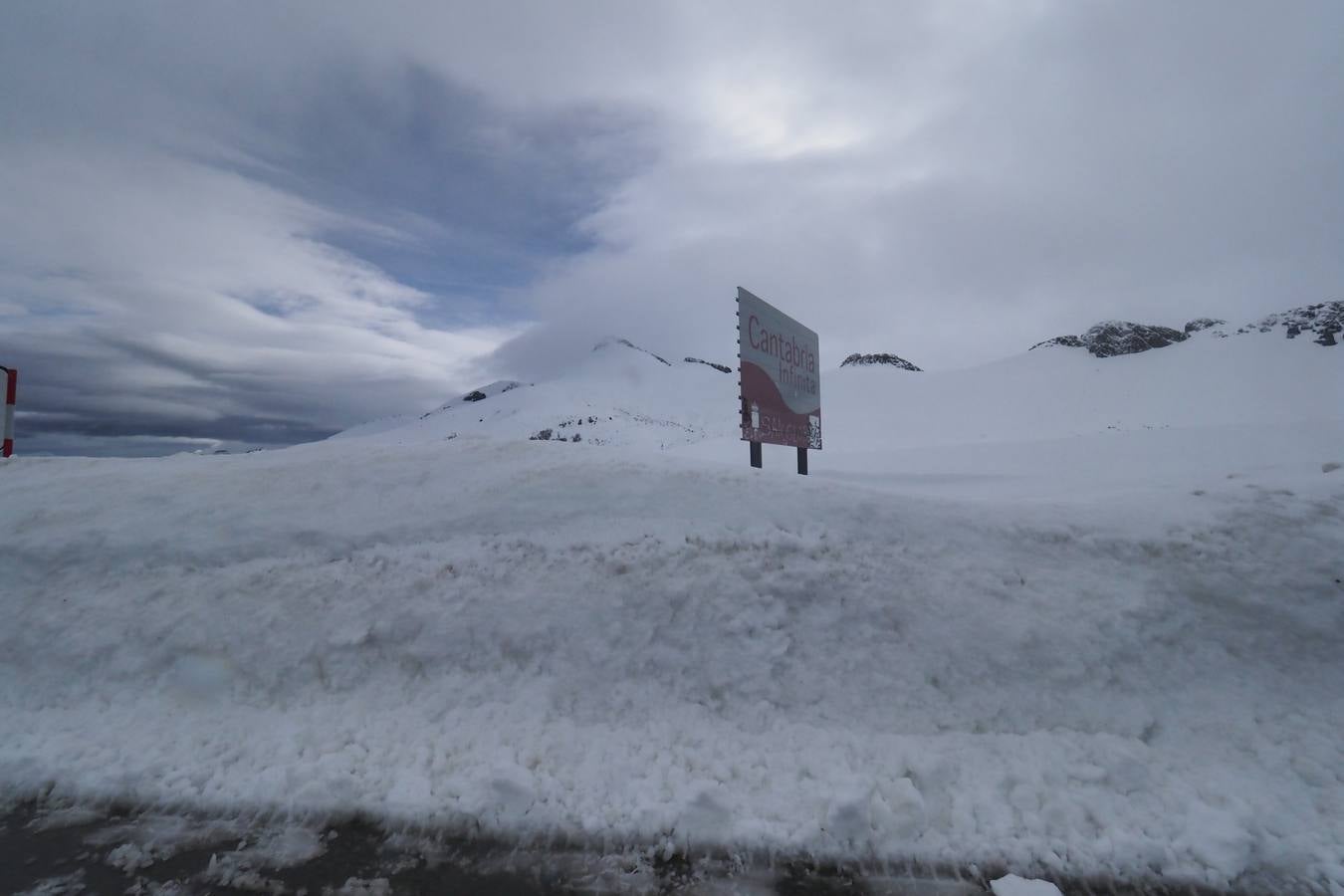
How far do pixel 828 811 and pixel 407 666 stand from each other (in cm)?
346

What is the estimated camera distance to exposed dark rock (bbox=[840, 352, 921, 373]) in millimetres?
56781

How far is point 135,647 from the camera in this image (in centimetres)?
602

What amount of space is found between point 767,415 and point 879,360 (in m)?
49.0

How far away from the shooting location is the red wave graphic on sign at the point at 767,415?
10.9 meters

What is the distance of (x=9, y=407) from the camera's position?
12641 millimetres

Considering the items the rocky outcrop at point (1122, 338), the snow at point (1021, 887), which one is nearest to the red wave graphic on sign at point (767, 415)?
the snow at point (1021, 887)

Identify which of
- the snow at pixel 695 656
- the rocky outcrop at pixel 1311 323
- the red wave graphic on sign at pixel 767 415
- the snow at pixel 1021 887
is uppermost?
the rocky outcrop at pixel 1311 323

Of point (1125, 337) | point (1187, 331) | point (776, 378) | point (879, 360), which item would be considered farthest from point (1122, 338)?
point (776, 378)

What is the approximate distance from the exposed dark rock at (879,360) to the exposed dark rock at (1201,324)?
19.6 meters

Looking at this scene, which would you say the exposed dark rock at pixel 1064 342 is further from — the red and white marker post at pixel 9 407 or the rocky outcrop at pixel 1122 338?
the red and white marker post at pixel 9 407

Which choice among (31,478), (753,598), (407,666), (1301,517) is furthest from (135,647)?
(1301,517)

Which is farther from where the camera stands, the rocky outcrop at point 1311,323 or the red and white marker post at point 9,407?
the rocky outcrop at point 1311,323

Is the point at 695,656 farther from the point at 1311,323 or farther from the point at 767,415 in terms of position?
the point at 1311,323

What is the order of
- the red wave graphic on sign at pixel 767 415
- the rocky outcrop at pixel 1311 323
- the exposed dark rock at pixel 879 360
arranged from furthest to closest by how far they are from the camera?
the exposed dark rock at pixel 879 360
the rocky outcrop at pixel 1311 323
the red wave graphic on sign at pixel 767 415
